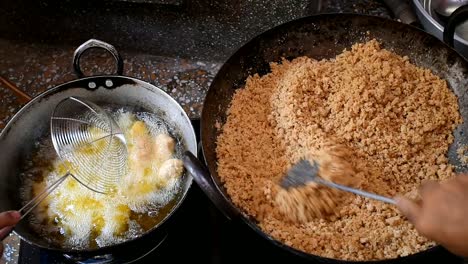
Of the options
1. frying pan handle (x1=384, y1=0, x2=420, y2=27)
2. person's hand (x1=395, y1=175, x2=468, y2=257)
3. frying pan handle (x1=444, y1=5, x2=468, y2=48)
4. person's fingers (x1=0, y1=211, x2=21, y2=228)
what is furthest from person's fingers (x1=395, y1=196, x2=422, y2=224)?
frying pan handle (x1=384, y1=0, x2=420, y2=27)

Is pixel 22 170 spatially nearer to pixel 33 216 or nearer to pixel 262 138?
pixel 33 216

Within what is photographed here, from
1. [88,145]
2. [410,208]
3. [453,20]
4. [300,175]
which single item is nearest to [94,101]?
[88,145]

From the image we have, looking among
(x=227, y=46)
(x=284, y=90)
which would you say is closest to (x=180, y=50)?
(x=227, y=46)

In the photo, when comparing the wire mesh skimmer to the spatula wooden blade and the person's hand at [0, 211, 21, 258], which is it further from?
the spatula wooden blade

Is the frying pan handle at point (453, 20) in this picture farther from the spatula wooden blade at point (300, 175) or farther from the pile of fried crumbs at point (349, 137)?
the spatula wooden blade at point (300, 175)

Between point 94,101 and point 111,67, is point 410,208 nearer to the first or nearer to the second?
point 94,101

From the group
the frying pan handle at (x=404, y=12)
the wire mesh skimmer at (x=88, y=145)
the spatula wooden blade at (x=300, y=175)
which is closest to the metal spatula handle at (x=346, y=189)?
the spatula wooden blade at (x=300, y=175)
